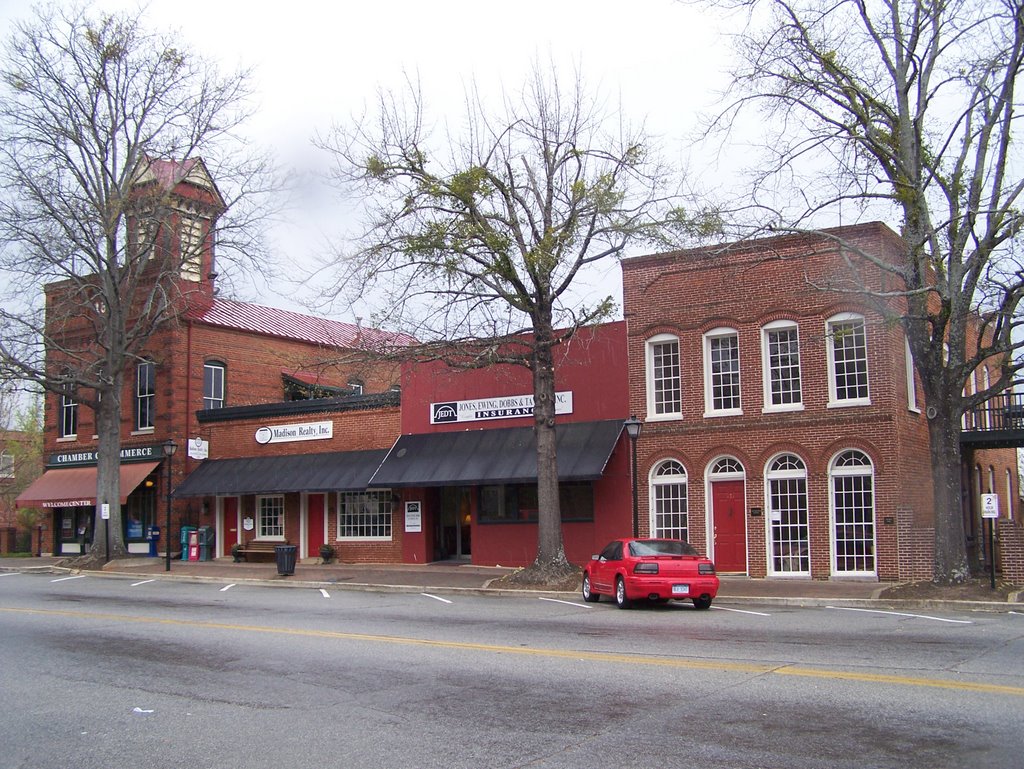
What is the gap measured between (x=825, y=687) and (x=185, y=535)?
95.3 feet

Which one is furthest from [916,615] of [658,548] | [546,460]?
[546,460]

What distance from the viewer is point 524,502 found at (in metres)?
27.4

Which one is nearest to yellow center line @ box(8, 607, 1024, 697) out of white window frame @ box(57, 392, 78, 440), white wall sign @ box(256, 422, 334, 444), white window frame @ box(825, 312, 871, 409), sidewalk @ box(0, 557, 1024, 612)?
sidewalk @ box(0, 557, 1024, 612)

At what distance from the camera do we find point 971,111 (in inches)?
758

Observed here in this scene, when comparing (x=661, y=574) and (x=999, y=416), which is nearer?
(x=661, y=574)

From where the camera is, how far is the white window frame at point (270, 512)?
107ft

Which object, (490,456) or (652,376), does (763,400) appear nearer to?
(652,376)

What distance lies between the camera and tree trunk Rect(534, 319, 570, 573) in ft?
75.2

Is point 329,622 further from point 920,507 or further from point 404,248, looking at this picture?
point 920,507

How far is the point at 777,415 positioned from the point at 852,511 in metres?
2.84

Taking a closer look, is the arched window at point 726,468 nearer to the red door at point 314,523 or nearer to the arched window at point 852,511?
the arched window at point 852,511

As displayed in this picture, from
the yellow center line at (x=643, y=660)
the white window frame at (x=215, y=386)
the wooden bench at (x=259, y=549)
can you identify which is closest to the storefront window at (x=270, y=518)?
the wooden bench at (x=259, y=549)

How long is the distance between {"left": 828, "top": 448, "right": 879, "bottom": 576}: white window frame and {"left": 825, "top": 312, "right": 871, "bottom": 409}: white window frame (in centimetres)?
113

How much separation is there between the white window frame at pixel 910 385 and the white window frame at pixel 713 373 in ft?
13.1
